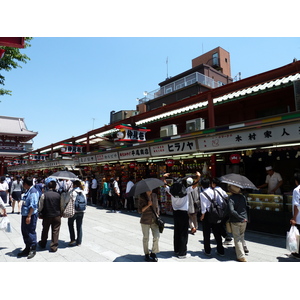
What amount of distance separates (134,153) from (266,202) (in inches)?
281

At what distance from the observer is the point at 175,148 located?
1023cm

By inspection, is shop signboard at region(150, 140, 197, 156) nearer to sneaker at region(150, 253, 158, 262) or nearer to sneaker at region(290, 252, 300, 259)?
sneaker at region(290, 252, 300, 259)

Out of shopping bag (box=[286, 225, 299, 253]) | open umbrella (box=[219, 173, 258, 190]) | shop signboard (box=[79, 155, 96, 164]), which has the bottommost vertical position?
shopping bag (box=[286, 225, 299, 253])

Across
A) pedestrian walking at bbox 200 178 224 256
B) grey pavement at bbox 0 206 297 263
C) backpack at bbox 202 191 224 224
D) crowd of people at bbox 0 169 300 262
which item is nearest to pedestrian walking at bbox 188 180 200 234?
grey pavement at bbox 0 206 297 263

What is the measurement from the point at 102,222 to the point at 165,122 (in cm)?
806

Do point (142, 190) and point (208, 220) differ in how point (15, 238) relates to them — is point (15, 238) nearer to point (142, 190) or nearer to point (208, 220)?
point (142, 190)

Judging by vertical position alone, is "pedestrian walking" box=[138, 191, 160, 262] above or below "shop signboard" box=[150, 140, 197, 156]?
below

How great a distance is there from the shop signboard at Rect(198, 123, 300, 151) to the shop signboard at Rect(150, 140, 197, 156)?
48 centimetres

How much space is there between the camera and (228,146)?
8.23 metres

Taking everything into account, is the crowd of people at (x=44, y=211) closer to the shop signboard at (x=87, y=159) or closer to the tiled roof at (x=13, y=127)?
the shop signboard at (x=87, y=159)

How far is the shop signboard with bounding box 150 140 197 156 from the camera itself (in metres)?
9.55

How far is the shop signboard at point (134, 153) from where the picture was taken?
460 inches

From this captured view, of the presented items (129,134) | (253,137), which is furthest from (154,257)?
(129,134)

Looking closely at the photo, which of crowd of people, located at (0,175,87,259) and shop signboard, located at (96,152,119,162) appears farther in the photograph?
shop signboard, located at (96,152,119,162)
